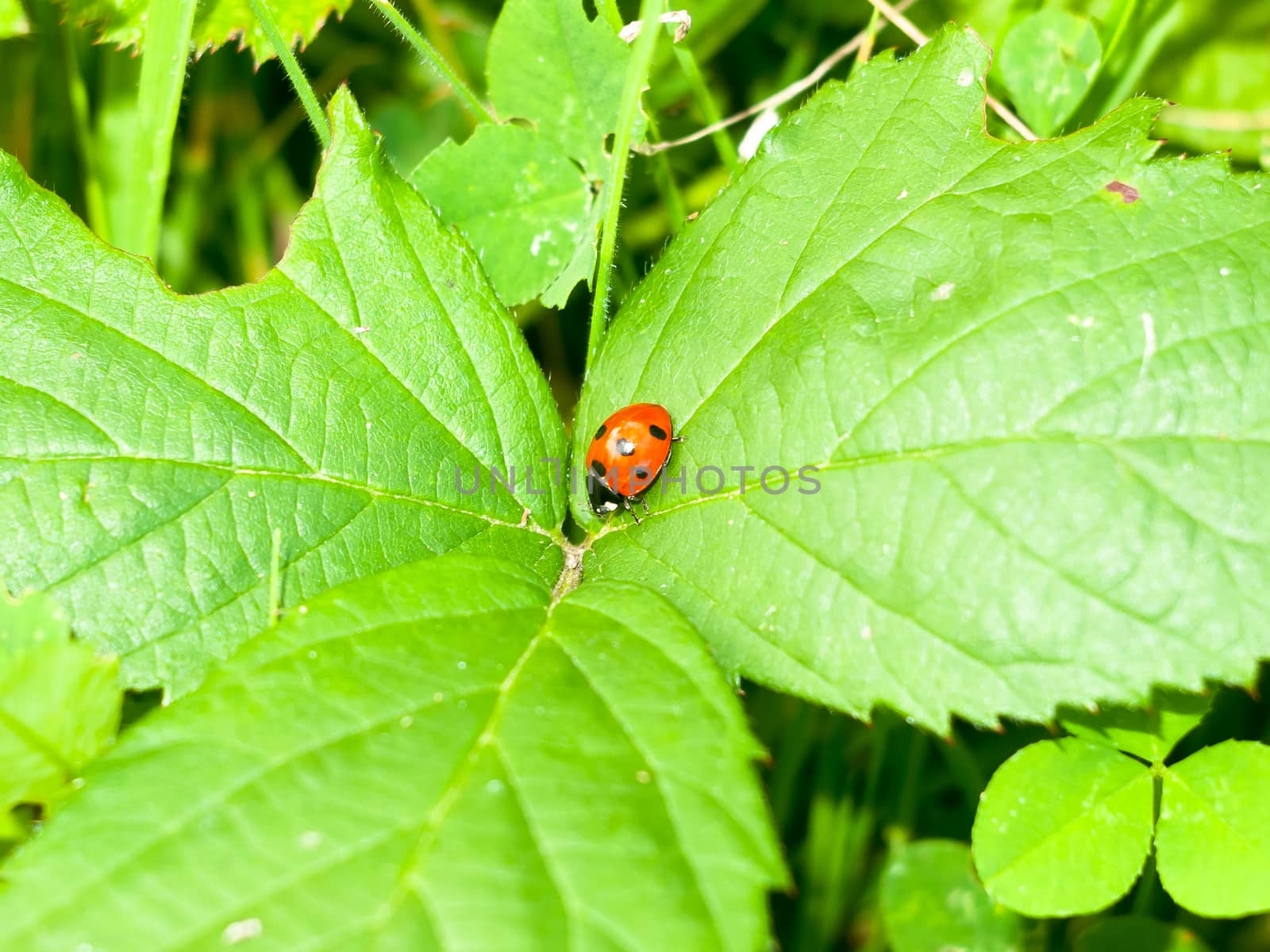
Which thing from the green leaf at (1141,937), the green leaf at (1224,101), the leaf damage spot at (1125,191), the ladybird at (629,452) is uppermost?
→ the ladybird at (629,452)

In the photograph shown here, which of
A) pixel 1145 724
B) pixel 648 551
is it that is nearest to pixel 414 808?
pixel 648 551

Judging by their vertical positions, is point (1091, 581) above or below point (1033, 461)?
below

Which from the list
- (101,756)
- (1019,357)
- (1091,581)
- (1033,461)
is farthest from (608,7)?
(101,756)

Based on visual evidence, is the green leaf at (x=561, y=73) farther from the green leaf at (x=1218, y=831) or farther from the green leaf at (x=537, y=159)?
the green leaf at (x=1218, y=831)

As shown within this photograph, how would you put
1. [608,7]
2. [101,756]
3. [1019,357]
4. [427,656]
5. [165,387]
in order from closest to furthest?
[101,756]
[427,656]
[1019,357]
[165,387]
[608,7]

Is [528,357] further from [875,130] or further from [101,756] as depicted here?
[101,756]

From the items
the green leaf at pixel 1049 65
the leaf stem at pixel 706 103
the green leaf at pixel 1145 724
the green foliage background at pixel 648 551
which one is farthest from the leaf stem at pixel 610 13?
the green leaf at pixel 1145 724
